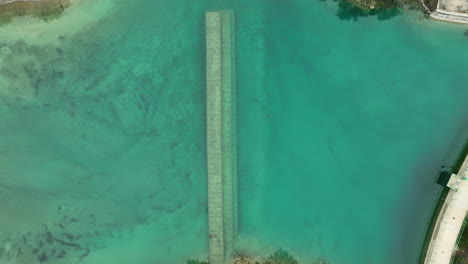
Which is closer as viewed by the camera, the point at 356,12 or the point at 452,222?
the point at 452,222

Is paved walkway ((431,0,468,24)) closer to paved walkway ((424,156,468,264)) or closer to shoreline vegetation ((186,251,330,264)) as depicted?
paved walkway ((424,156,468,264))

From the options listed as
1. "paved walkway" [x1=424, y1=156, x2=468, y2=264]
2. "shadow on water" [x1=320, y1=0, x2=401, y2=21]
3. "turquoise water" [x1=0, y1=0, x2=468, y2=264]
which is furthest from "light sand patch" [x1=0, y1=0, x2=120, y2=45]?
"paved walkway" [x1=424, y1=156, x2=468, y2=264]

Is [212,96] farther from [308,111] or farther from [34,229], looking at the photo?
[34,229]

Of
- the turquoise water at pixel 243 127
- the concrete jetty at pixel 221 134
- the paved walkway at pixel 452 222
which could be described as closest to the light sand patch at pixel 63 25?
the turquoise water at pixel 243 127

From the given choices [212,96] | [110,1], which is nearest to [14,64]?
[110,1]

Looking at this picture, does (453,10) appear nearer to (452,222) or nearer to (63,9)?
(452,222)

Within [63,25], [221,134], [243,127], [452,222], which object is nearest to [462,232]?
[452,222]
